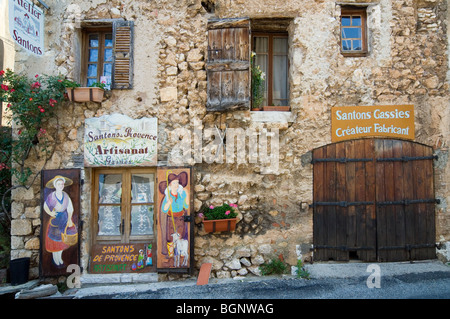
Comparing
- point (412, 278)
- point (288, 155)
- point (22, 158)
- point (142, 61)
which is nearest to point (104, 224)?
point (22, 158)

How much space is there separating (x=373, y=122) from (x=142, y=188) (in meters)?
4.18

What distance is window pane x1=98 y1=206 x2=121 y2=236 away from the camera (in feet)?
16.6

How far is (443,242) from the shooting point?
16.0 ft

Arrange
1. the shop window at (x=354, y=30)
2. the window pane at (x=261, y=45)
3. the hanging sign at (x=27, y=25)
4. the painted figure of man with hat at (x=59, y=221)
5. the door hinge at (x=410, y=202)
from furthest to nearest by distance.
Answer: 1. the window pane at (x=261, y=45)
2. the shop window at (x=354, y=30)
3. the door hinge at (x=410, y=202)
4. the painted figure of man with hat at (x=59, y=221)
5. the hanging sign at (x=27, y=25)

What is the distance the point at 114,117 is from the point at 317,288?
4.25 m

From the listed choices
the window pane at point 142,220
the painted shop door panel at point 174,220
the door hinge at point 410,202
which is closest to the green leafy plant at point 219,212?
the painted shop door panel at point 174,220

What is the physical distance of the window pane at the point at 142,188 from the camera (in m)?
5.09

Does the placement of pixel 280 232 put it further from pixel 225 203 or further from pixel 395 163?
pixel 395 163

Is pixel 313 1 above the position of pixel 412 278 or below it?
above

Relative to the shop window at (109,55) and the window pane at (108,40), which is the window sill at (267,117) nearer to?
the shop window at (109,55)

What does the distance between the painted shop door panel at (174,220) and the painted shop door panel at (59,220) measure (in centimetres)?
139

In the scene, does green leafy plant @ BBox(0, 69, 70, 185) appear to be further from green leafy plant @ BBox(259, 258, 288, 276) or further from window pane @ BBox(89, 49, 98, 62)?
green leafy plant @ BBox(259, 258, 288, 276)

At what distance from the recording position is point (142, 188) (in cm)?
510

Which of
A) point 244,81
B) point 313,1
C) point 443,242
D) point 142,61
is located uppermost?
point 313,1
